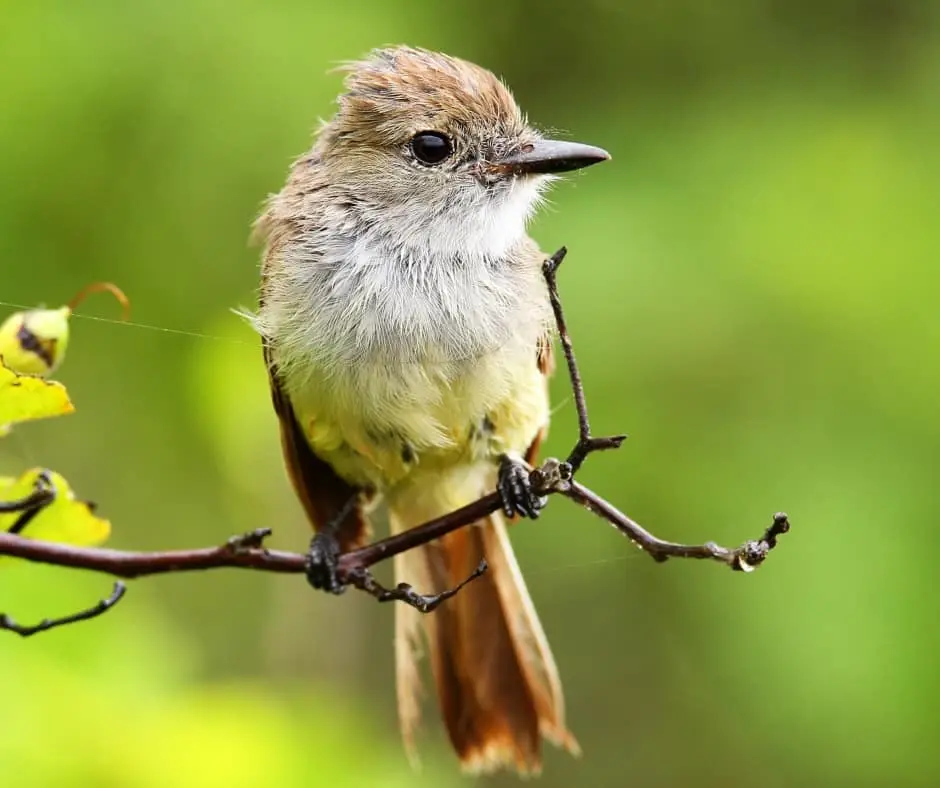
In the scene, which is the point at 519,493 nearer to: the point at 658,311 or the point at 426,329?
the point at 426,329

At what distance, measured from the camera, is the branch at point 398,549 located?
189 centimetres

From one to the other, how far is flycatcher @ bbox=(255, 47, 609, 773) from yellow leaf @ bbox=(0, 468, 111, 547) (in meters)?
0.72

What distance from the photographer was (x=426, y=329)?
3.03 meters

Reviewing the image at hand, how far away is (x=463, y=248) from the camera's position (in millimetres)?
3160

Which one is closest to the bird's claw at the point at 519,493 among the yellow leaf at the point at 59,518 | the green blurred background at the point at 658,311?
the green blurred background at the point at 658,311

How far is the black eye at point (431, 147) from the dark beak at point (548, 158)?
13cm

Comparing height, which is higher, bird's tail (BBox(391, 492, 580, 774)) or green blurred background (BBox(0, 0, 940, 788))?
green blurred background (BBox(0, 0, 940, 788))

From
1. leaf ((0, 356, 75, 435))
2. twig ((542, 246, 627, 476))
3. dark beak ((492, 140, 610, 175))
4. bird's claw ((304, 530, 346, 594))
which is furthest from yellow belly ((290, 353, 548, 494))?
leaf ((0, 356, 75, 435))

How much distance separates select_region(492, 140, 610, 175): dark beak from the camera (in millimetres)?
3061

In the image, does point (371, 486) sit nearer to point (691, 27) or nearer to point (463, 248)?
point (463, 248)

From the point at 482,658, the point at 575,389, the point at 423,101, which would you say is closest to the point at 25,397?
the point at 575,389

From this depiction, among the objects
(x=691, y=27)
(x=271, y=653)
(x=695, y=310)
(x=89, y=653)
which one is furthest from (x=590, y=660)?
(x=89, y=653)

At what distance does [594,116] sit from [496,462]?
1.82 m

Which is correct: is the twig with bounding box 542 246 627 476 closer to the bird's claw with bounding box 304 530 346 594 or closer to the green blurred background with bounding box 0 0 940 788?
the bird's claw with bounding box 304 530 346 594
